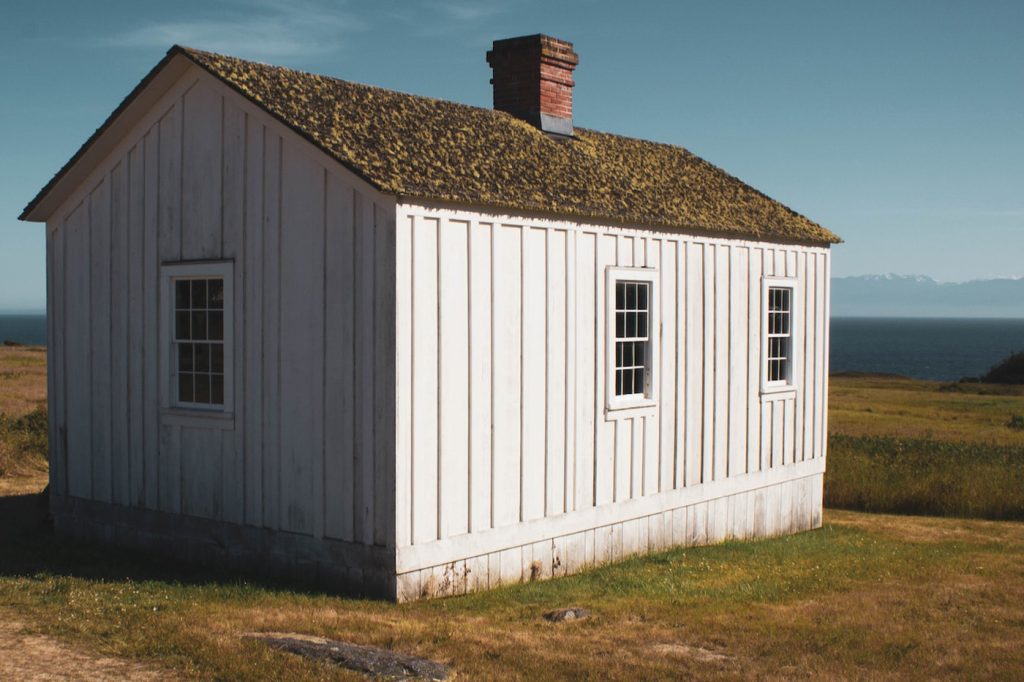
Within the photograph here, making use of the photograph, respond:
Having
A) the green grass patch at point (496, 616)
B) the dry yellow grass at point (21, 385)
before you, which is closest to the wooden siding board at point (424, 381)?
the green grass patch at point (496, 616)

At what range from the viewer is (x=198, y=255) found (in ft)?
39.3

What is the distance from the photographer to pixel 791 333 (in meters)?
16.6

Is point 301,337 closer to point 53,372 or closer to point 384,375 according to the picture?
point 384,375

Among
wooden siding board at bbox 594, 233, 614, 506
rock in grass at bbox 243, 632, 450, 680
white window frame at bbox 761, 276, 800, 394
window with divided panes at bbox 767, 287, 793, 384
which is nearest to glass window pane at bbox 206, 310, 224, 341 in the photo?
rock in grass at bbox 243, 632, 450, 680

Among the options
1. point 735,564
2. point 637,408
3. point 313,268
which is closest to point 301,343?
point 313,268

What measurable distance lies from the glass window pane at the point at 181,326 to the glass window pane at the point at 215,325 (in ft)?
1.18


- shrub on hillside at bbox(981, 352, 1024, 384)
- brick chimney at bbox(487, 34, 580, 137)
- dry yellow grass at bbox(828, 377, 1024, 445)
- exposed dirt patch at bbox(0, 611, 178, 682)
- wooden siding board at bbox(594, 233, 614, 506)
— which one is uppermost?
brick chimney at bbox(487, 34, 580, 137)

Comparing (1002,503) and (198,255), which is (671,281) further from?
(1002,503)

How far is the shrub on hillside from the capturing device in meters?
67.7

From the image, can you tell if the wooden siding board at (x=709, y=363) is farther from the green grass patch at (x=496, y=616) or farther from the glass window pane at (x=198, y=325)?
the glass window pane at (x=198, y=325)

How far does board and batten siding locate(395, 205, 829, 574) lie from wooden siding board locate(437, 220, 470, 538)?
0.02 meters

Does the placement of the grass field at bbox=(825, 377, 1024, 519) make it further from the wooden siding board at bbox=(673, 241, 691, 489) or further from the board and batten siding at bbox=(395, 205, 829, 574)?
the wooden siding board at bbox=(673, 241, 691, 489)

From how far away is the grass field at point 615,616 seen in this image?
8.63 meters

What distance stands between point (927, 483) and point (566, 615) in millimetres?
11508
